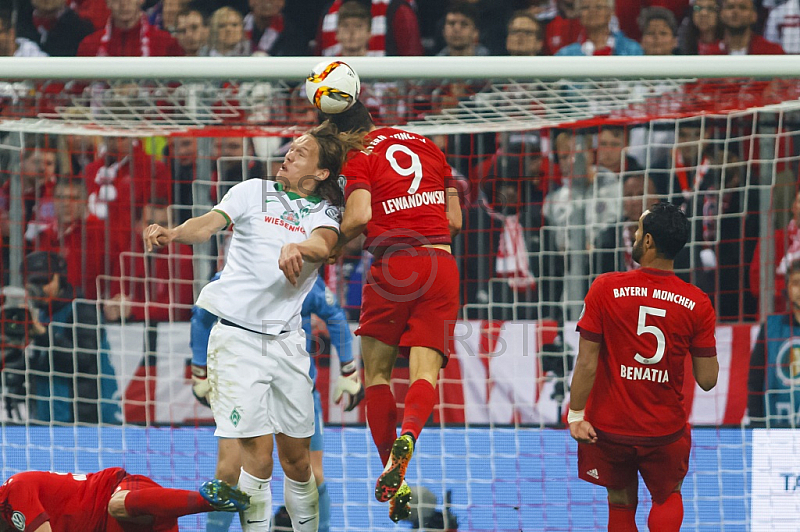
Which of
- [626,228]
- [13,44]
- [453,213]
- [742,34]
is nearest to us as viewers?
[453,213]

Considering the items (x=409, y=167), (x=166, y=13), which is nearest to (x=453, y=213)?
(x=409, y=167)

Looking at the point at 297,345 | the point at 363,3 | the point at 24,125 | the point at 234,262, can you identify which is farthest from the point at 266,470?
the point at 363,3

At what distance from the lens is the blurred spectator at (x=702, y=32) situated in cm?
818

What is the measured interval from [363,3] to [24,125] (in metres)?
3.48

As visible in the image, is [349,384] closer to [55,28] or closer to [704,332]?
[704,332]

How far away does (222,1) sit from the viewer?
29.8 ft

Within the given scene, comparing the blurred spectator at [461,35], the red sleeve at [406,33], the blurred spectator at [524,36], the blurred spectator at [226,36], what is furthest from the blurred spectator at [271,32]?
the blurred spectator at [524,36]

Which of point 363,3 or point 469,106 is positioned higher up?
point 363,3

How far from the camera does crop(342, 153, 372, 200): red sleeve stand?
4539mm

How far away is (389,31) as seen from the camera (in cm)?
850

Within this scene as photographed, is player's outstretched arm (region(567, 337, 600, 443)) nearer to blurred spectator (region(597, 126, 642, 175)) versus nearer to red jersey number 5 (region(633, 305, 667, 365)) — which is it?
red jersey number 5 (region(633, 305, 667, 365))

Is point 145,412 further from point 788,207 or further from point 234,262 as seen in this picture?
point 788,207

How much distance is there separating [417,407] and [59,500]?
1.75m

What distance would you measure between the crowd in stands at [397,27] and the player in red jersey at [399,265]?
3.82m
